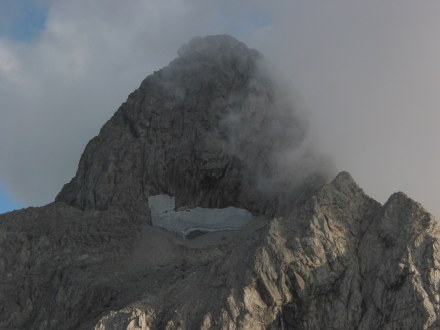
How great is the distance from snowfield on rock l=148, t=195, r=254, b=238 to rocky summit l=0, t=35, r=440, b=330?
196 millimetres

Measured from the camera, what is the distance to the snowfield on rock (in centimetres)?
10806

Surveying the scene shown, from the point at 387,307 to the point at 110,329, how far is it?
19649mm

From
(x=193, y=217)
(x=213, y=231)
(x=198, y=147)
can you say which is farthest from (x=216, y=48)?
(x=213, y=231)

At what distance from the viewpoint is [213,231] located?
10862 centimetres

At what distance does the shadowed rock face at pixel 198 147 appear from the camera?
351 ft

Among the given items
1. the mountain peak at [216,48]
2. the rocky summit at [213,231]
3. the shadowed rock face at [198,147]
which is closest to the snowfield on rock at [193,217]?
the rocky summit at [213,231]

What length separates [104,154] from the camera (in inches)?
4284

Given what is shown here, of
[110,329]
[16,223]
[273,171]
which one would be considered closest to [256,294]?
[110,329]

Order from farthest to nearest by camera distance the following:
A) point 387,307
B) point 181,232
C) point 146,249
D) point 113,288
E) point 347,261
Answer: point 181,232, point 146,249, point 113,288, point 347,261, point 387,307

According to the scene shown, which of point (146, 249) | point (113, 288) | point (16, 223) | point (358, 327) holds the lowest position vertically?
point (358, 327)

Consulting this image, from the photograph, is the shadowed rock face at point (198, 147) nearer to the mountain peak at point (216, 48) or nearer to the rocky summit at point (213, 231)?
the rocky summit at point (213, 231)

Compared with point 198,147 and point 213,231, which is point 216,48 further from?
point 213,231

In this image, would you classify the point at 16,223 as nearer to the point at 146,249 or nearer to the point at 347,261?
the point at 146,249

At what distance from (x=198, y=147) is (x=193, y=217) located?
370 inches
